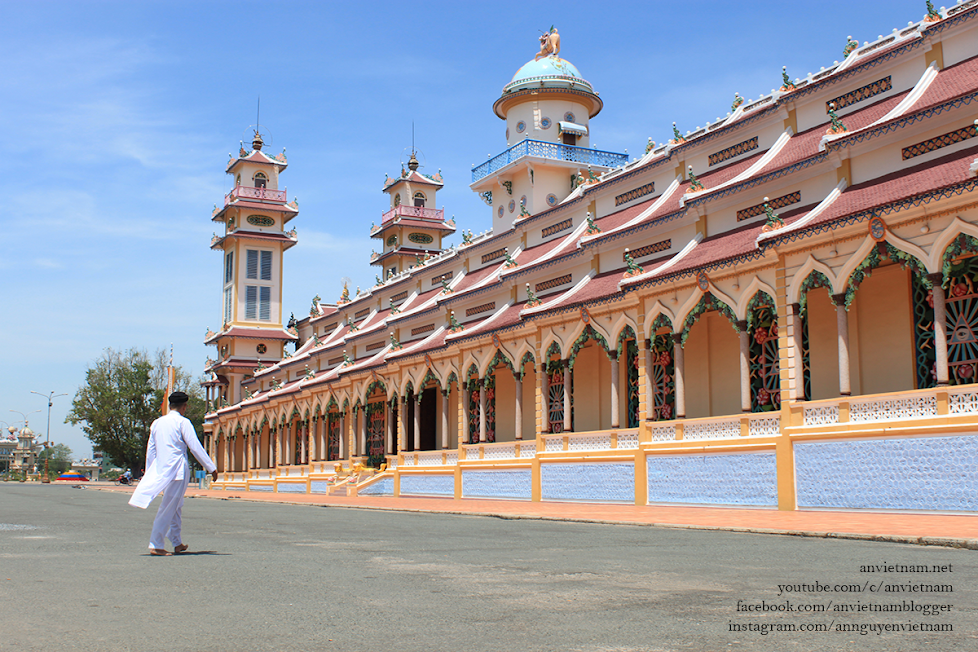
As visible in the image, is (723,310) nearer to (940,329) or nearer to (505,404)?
(940,329)

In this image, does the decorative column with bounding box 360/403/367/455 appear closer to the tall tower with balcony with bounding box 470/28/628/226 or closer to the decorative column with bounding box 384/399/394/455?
the decorative column with bounding box 384/399/394/455

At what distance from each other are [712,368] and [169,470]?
1655 cm

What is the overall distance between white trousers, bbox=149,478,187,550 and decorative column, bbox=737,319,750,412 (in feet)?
44.3

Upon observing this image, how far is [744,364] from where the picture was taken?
20250mm

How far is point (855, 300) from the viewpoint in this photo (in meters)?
19.6

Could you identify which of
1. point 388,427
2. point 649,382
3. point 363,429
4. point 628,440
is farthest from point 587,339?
point 363,429

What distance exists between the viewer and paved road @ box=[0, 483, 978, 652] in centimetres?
507

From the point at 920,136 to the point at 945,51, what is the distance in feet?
8.05

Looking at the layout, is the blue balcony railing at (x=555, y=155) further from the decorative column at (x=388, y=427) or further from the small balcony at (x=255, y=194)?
the small balcony at (x=255, y=194)

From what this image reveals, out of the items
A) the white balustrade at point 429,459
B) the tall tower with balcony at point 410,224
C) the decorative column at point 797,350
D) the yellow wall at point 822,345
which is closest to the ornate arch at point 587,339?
the yellow wall at point 822,345

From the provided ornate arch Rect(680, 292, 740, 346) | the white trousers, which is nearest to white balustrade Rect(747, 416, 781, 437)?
ornate arch Rect(680, 292, 740, 346)

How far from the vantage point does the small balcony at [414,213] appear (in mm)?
67312

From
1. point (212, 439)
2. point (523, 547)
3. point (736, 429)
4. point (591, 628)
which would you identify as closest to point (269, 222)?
point (212, 439)

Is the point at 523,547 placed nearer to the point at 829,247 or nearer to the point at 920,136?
the point at 829,247
